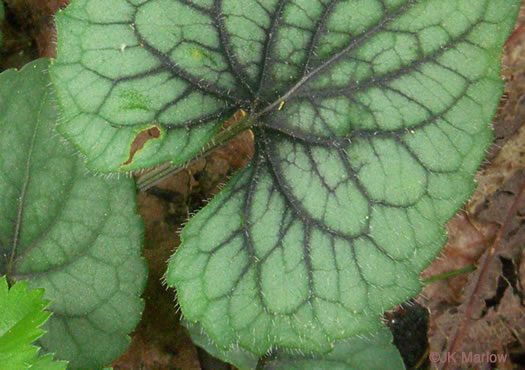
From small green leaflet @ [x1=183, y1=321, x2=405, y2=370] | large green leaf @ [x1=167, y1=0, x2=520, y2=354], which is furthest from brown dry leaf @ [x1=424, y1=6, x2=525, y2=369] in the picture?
large green leaf @ [x1=167, y1=0, x2=520, y2=354]

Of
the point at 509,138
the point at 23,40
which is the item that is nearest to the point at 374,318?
the point at 509,138

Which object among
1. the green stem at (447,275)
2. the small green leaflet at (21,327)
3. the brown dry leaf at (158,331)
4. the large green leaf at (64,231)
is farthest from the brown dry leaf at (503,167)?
the small green leaflet at (21,327)

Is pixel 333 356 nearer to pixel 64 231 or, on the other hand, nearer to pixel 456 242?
pixel 456 242

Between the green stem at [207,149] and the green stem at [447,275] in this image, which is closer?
the green stem at [207,149]

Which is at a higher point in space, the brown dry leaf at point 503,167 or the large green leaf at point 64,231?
the large green leaf at point 64,231

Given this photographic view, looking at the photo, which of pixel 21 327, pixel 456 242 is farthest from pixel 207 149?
pixel 456 242

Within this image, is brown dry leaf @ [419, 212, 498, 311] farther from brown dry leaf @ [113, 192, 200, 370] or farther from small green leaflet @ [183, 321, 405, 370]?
brown dry leaf @ [113, 192, 200, 370]

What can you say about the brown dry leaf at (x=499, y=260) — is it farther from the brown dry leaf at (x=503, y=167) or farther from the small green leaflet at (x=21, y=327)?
the small green leaflet at (x=21, y=327)

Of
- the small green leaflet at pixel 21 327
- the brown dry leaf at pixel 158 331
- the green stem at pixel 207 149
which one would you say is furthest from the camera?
the brown dry leaf at pixel 158 331
